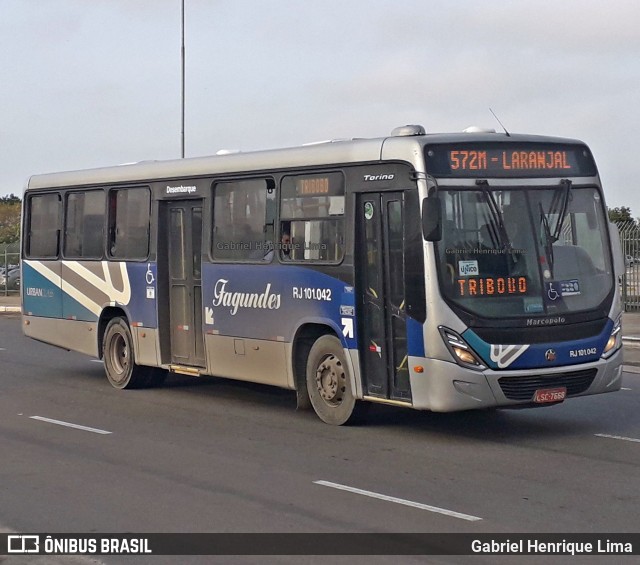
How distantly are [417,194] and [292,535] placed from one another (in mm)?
4447

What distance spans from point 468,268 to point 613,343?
6.05 feet

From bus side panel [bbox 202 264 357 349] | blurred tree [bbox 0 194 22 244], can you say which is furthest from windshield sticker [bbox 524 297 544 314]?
blurred tree [bbox 0 194 22 244]

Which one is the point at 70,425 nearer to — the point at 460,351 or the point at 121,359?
the point at 121,359

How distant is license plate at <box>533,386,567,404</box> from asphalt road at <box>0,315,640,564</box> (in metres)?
0.44

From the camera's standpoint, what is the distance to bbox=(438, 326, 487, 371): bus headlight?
434 inches

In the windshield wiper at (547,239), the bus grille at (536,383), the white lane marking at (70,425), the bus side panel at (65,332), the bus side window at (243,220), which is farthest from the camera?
the bus side panel at (65,332)

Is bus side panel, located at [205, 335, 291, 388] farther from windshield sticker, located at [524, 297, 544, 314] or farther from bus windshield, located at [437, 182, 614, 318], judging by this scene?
windshield sticker, located at [524, 297, 544, 314]

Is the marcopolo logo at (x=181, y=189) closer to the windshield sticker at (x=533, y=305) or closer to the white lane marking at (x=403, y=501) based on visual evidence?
the windshield sticker at (x=533, y=305)

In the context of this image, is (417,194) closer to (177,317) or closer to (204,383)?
(177,317)

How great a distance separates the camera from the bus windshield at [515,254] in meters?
11.1

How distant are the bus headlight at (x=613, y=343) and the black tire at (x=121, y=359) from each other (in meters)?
6.86

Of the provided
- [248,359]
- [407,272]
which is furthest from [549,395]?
[248,359]

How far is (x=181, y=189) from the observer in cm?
1494

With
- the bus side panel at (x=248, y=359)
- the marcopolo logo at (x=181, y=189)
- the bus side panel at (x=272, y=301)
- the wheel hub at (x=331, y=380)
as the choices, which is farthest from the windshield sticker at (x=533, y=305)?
the marcopolo logo at (x=181, y=189)
